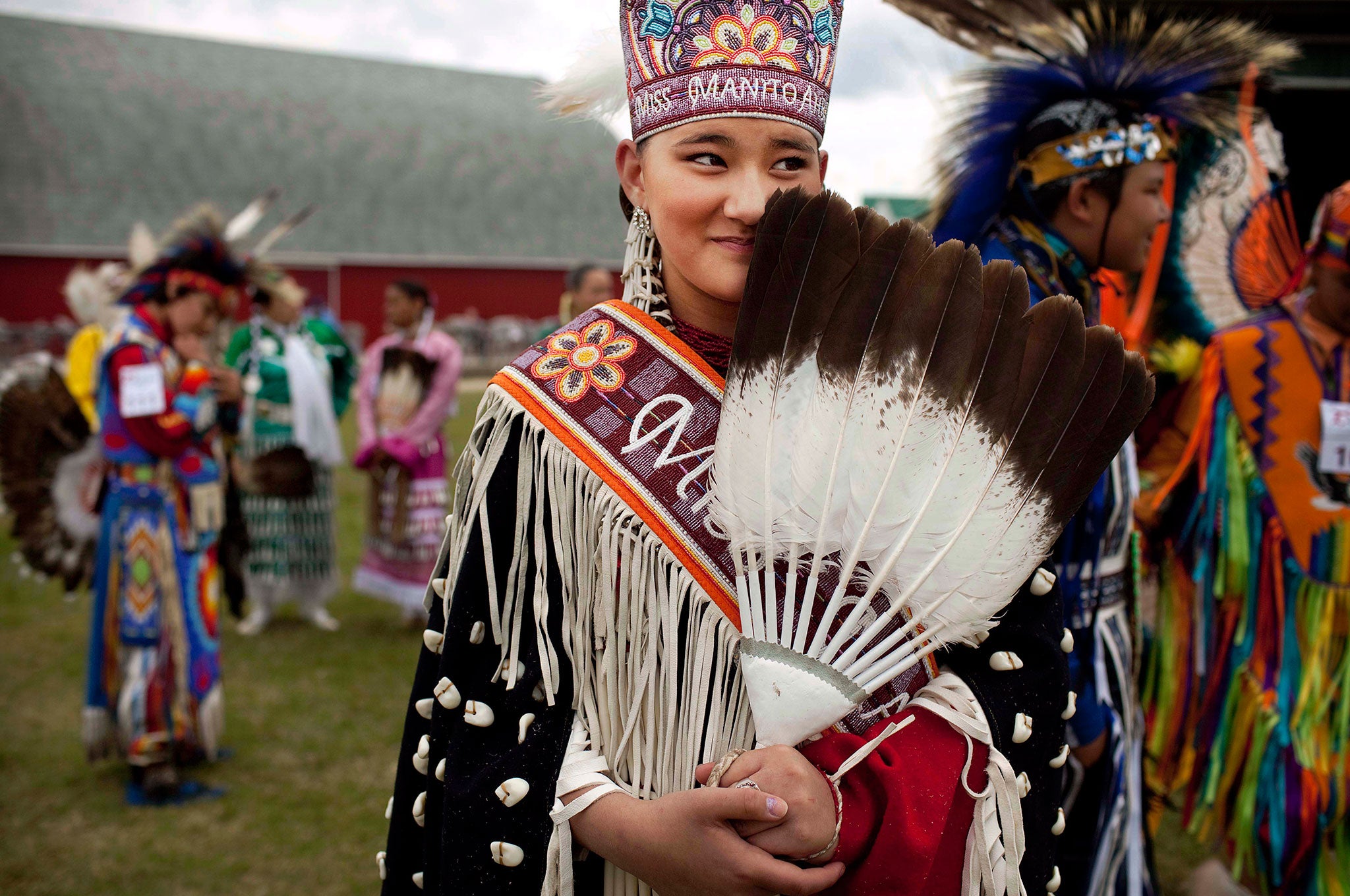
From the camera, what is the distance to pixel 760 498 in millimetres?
1246

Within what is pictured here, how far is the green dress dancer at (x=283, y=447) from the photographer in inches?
240

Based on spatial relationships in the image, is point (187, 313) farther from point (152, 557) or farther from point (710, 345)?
point (710, 345)

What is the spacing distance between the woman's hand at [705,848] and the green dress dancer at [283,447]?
16.4 ft

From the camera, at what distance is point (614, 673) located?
53.7 inches

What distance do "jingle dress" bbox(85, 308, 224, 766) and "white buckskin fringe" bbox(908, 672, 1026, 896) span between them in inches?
134

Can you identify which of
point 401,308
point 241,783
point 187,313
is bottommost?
point 241,783

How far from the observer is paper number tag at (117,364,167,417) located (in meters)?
3.74

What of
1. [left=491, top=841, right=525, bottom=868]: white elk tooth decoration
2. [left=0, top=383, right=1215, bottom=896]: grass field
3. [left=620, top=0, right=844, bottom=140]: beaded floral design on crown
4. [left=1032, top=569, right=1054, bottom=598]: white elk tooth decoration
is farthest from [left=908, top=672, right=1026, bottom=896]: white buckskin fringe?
[left=0, top=383, right=1215, bottom=896]: grass field

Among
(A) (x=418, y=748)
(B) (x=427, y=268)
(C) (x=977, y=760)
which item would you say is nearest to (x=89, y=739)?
(A) (x=418, y=748)

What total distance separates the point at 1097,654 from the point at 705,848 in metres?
1.38

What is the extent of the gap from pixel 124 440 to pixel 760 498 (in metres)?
3.42

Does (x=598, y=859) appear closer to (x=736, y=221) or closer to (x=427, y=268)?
(x=736, y=221)

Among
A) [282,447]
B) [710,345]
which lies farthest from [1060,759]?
[282,447]

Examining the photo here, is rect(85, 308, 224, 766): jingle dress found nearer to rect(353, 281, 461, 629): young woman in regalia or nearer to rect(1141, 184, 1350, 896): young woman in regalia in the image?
rect(353, 281, 461, 629): young woman in regalia
